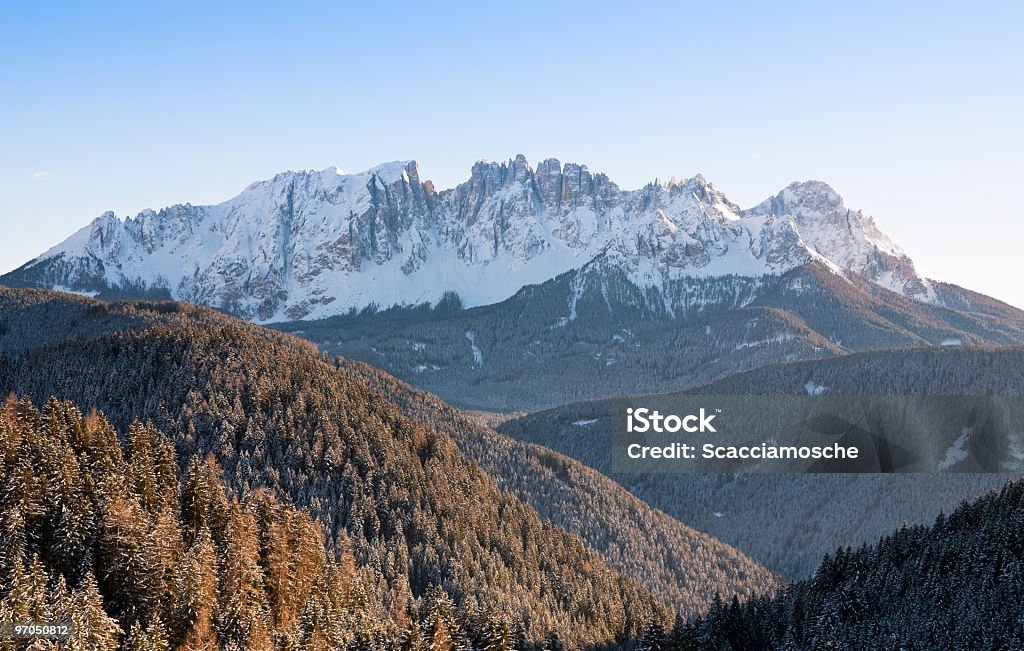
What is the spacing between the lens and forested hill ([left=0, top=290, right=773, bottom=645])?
134750 mm

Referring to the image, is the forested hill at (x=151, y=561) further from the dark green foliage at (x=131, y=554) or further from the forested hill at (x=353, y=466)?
the forested hill at (x=353, y=466)

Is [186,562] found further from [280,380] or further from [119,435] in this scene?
[280,380]

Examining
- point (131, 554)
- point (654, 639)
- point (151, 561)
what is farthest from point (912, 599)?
point (131, 554)

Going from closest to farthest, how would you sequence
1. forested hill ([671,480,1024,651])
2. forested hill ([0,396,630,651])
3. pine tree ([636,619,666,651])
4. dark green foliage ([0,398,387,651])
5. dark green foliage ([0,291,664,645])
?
dark green foliage ([0,398,387,651]) → forested hill ([0,396,630,651]) → forested hill ([671,480,1024,651]) → pine tree ([636,619,666,651]) → dark green foliage ([0,291,664,645])

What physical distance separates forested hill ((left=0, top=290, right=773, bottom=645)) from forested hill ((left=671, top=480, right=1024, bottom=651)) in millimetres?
22323

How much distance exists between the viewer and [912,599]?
10425 cm

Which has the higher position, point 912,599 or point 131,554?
point 131,554

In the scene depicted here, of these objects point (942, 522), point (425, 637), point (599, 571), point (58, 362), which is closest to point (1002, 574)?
point (942, 522)

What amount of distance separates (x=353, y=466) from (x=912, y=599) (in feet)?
269

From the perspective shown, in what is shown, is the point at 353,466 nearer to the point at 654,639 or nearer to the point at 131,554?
the point at 654,639

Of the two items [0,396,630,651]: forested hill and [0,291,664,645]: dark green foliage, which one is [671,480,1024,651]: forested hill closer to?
[0,291,664,645]: dark green foliage

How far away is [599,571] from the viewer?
163 metres

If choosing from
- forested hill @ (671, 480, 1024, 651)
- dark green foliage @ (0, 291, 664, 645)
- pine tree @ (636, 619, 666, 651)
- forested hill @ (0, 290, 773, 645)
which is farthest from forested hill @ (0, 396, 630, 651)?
forested hill @ (671, 480, 1024, 651)

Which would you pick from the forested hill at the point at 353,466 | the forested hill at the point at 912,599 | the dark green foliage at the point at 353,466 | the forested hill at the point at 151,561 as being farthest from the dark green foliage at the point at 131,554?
the forested hill at the point at 912,599
